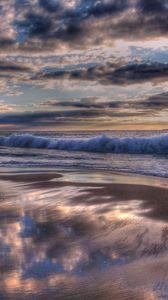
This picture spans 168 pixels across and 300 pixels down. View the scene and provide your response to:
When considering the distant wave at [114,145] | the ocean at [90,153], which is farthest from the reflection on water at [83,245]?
the distant wave at [114,145]

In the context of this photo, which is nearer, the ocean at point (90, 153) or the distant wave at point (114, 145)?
the ocean at point (90, 153)

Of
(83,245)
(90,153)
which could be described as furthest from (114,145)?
(83,245)

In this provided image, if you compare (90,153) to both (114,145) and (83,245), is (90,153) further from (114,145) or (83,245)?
(83,245)

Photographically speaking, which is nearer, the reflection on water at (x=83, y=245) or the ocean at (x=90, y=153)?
the reflection on water at (x=83, y=245)

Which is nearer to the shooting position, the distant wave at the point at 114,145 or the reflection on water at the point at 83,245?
the reflection on water at the point at 83,245

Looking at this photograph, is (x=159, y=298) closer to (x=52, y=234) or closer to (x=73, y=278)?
(x=73, y=278)

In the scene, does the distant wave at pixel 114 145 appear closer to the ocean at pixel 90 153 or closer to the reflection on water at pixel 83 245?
the ocean at pixel 90 153

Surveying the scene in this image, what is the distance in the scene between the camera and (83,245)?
176 inches

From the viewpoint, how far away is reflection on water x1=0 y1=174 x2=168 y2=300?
10.6ft

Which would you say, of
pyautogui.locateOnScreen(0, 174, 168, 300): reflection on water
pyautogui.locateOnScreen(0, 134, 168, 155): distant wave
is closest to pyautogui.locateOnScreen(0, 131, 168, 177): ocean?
pyautogui.locateOnScreen(0, 134, 168, 155): distant wave

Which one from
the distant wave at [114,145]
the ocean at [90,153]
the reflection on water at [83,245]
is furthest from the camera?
the distant wave at [114,145]

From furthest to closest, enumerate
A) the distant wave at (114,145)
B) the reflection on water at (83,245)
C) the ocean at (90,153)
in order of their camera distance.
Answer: the distant wave at (114,145) → the ocean at (90,153) → the reflection on water at (83,245)

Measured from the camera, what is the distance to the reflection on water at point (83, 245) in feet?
10.6

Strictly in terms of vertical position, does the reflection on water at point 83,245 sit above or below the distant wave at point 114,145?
below
